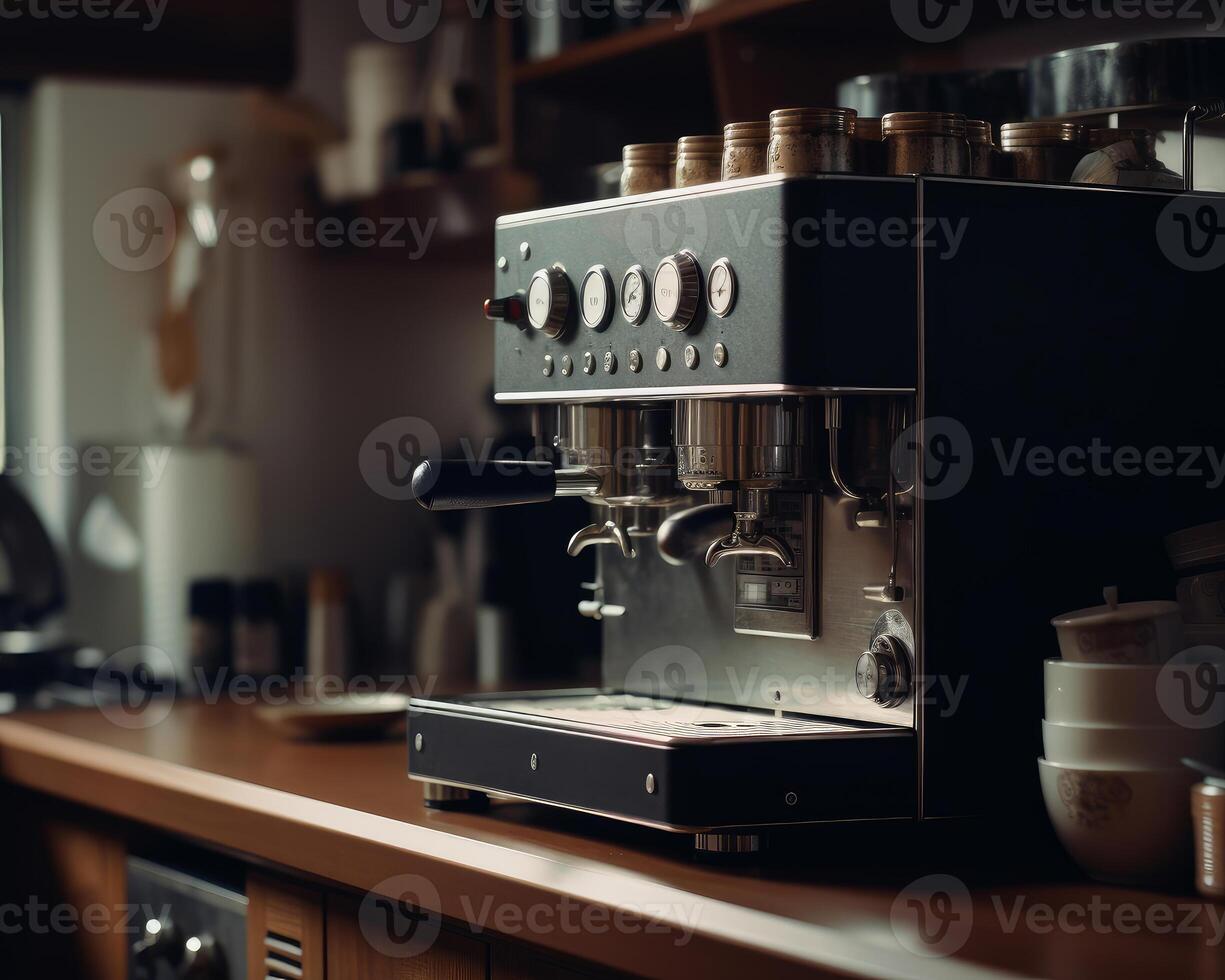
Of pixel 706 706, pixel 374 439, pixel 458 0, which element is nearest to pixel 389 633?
pixel 374 439

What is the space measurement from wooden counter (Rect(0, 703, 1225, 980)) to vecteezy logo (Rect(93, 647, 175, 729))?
448 millimetres

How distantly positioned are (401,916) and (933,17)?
39.7 inches

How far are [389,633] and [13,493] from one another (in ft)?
1.80

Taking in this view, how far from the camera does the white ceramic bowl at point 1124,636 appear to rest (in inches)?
42.4

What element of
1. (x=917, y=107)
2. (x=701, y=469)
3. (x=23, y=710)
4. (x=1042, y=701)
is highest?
(x=917, y=107)

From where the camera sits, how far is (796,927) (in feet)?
3.05

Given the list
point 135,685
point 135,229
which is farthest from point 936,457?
point 135,229

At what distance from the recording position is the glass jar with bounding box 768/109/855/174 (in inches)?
43.9

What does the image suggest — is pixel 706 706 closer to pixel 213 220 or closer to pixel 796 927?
pixel 796 927

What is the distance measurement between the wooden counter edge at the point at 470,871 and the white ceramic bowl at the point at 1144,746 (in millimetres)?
237
